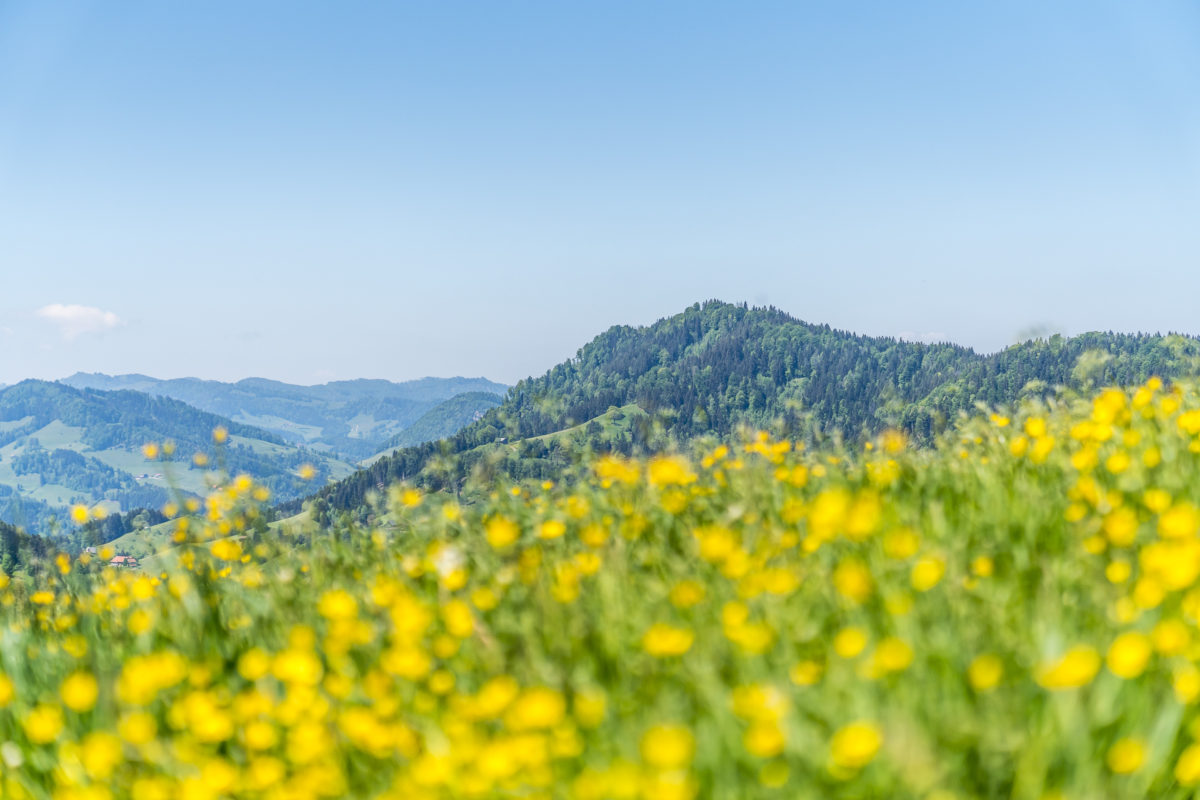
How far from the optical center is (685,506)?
18.0 ft

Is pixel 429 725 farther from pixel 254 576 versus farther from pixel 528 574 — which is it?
pixel 254 576

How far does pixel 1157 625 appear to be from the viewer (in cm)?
280

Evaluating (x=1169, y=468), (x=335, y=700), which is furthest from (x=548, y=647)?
(x=1169, y=468)

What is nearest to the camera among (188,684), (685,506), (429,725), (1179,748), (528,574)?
(1179,748)

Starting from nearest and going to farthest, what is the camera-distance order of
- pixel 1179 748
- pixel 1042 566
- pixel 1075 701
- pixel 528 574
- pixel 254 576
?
pixel 1075 701 → pixel 1179 748 → pixel 1042 566 → pixel 528 574 → pixel 254 576

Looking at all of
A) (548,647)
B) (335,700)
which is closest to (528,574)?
(548,647)

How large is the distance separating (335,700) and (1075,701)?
2.93 m

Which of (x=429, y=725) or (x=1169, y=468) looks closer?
(x=429, y=725)

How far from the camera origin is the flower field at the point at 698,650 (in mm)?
2574

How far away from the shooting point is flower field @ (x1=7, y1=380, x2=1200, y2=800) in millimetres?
2574

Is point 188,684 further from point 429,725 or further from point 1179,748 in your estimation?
point 1179,748

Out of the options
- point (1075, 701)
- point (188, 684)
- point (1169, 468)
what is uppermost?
point (1169, 468)

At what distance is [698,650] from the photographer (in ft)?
10.8

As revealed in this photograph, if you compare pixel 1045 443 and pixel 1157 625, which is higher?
pixel 1045 443
